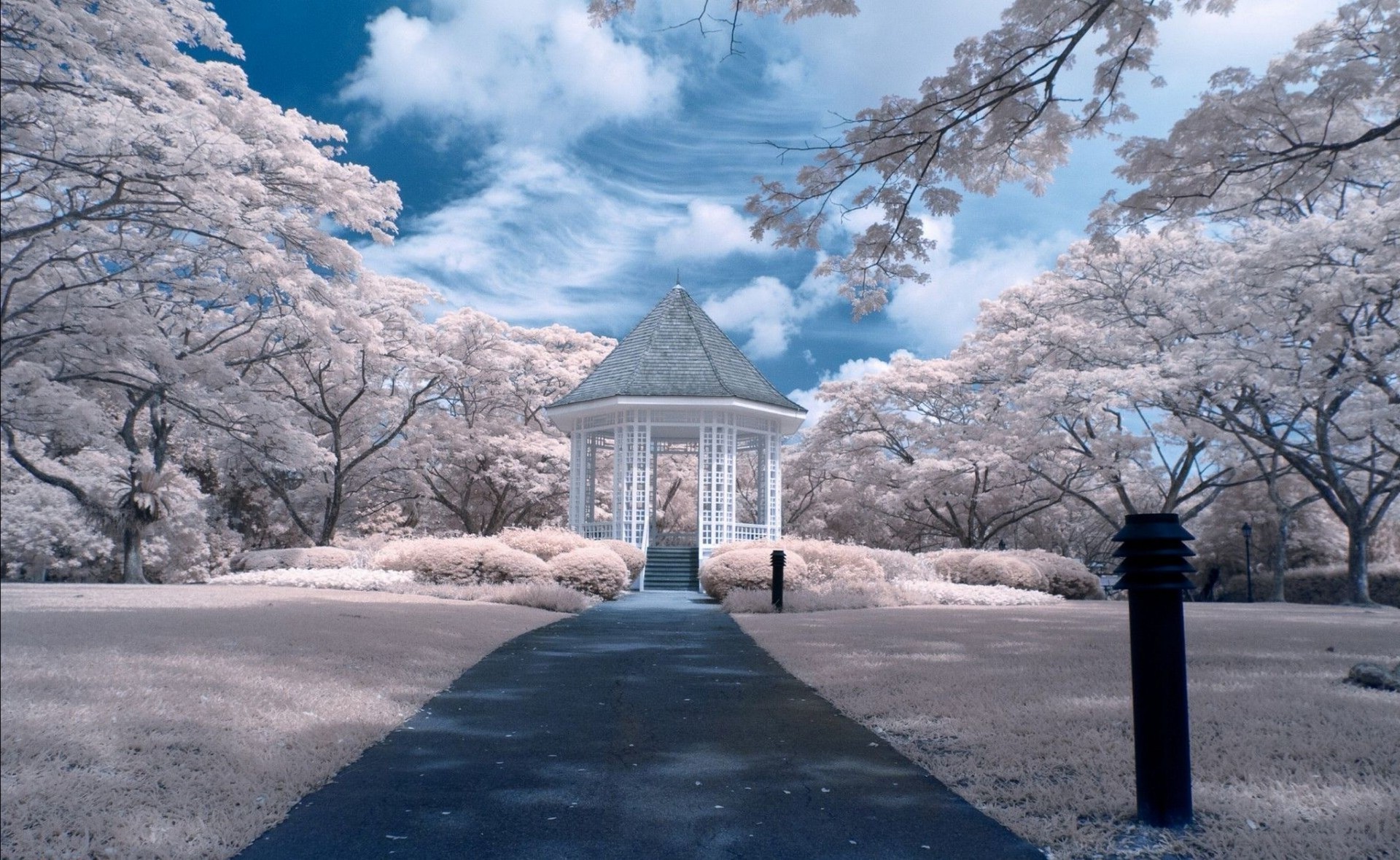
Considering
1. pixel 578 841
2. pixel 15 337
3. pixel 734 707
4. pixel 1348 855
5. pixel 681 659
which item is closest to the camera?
pixel 15 337

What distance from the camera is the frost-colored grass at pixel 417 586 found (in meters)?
11.9

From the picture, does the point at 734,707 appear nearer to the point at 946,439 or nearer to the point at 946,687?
the point at 946,687

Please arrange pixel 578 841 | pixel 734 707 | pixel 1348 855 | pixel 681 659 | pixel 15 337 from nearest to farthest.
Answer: pixel 15 337 < pixel 1348 855 < pixel 578 841 < pixel 734 707 < pixel 681 659

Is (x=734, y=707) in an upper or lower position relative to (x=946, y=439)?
lower

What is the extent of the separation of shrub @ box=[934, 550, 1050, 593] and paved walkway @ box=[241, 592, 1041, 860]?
12.1m

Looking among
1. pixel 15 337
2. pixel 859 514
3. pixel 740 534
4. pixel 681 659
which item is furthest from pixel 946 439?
pixel 15 337

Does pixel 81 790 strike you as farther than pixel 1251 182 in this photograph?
No

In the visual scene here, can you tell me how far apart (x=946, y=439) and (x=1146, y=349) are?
6366mm

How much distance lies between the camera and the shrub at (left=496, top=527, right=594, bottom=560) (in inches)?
610

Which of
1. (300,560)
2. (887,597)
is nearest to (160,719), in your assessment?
(887,597)

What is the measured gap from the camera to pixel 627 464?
19.8m

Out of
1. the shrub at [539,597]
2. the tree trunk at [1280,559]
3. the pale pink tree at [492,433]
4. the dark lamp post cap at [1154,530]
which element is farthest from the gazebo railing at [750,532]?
the dark lamp post cap at [1154,530]

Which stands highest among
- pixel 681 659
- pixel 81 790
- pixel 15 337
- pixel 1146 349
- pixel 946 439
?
pixel 1146 349

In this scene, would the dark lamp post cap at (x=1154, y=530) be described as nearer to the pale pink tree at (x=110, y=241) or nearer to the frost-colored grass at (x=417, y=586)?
the pale pink tree at (x=110, y=241)
